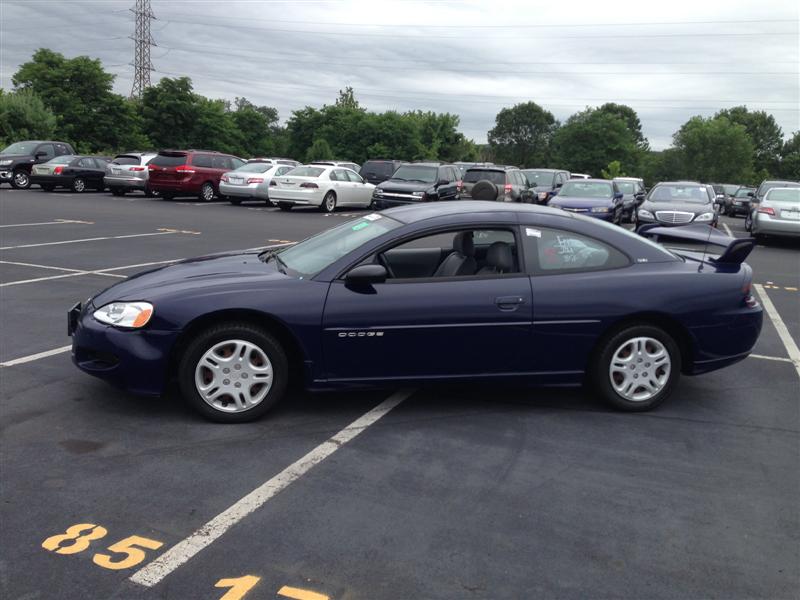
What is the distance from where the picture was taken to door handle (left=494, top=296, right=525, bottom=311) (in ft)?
16.3

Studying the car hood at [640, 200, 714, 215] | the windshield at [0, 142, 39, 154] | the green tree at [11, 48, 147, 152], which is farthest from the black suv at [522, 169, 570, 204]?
the green tree at [11, 48, 147, 152]

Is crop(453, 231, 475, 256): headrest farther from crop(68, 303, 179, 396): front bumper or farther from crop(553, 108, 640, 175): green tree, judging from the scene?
crop(553, 108, 640, 175): green tree

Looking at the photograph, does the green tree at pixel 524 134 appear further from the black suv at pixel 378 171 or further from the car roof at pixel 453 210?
the car roof at pixel 453 210

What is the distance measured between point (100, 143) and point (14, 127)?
8.12 meters

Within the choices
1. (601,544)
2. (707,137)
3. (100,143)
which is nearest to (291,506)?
(601,544)

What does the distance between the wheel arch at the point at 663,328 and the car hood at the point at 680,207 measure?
1368 cm

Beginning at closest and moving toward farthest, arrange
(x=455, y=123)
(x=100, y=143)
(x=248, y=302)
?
(x=248, y=302)
(x=100, y=143)
(x=455, y=123)

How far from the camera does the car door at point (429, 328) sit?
484 cm

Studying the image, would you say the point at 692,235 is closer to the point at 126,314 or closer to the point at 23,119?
the point at 126,314

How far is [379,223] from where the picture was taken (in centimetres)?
544

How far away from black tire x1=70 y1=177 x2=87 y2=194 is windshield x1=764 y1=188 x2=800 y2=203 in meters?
22.7

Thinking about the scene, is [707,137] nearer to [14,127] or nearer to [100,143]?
[100,143]

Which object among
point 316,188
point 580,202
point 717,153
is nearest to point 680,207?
point 580,202

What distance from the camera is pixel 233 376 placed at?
15.7 feet
